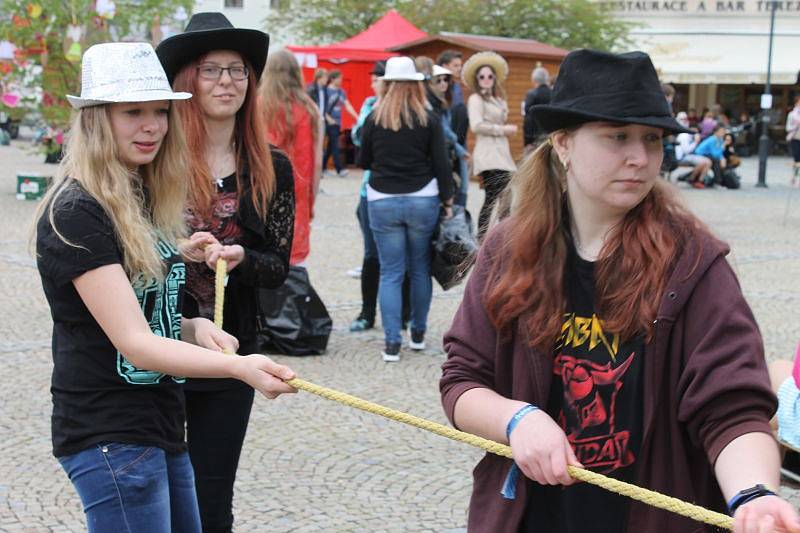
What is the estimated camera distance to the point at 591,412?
2.13m

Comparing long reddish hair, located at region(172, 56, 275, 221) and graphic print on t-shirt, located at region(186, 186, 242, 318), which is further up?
long reddish hair, located at region(172, 56, 275, 221)

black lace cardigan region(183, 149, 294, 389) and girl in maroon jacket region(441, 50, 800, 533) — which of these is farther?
black lace cardigan region(183, 149, 294, 389)

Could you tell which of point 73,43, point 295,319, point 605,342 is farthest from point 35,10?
point 605,342

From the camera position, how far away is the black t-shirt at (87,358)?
247cm

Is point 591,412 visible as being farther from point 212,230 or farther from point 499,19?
point 499,19

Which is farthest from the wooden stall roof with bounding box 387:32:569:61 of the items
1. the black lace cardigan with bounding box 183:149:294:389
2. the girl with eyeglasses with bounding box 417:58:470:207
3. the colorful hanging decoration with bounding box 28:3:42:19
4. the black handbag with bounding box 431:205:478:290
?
the black lace cardigan with bounding box 183:149:294:389

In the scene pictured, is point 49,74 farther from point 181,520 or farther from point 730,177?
point 181,520

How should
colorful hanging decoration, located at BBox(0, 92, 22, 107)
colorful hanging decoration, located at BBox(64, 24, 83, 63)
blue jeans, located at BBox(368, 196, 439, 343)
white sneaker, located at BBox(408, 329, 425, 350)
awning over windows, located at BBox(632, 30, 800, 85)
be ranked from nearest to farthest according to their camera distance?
blue jeans, located at BBox(368, 196, 439, 343), white sneaker, located at BBox(408, 329, 425, 350), colorful hanging decoration, located at BBox(64, 24, 83, 63), colorful hanging decoration, located at BBox(0, 92, 22, 107), awning over windows, located at BBox(632, 30, 800, 85)

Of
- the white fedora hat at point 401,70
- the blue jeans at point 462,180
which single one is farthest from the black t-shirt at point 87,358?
the blue jeans at point 462,180

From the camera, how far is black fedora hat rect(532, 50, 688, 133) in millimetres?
2068

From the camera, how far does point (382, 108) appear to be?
23.2ft

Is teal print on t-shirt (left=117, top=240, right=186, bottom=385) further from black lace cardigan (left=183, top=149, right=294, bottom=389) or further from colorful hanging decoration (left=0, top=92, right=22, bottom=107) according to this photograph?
colorful hanging decoration (left=0, top=92, right=22, bottom=107)

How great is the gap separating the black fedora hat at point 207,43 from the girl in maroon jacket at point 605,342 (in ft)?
4.68

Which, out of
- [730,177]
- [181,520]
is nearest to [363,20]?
[730,177]
